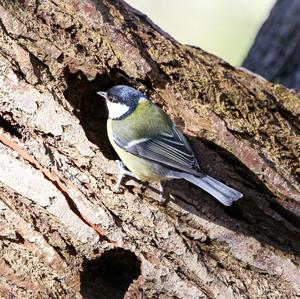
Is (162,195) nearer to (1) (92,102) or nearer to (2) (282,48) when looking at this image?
(1) (92,102)

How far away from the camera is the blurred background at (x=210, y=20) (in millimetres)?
5566

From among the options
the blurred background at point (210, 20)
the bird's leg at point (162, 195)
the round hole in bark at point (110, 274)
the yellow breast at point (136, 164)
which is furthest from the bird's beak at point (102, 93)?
the blurred background at point (210, 20)

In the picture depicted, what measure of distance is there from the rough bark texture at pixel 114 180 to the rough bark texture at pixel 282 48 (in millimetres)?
994

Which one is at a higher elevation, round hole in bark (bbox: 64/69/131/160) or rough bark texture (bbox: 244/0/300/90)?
rough bark texture (bbox: 244/0/300/90)

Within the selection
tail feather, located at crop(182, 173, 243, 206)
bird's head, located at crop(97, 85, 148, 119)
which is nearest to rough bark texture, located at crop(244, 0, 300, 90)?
bird's head, located at crop(97, 85, 148, 119)

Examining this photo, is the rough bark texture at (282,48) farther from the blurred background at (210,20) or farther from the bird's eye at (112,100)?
the blurred background at (210,20)

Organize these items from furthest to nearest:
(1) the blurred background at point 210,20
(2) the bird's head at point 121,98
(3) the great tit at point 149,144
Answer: (1) the blurred background at point 210,20 → (2) the bird's head at point 121,98 → (3) the great tit at point 149,144

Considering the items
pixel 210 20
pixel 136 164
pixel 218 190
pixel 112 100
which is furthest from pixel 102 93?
pixel 210 20

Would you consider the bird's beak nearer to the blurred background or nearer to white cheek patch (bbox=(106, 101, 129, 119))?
white cheek patch (bbox=(106, 101, 129, 119))

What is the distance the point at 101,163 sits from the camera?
2.12 metres

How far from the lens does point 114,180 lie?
2107 mm

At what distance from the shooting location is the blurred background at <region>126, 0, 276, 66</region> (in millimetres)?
5566

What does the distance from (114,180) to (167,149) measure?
47 centimetres

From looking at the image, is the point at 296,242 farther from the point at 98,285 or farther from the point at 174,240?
the point at 98,285
